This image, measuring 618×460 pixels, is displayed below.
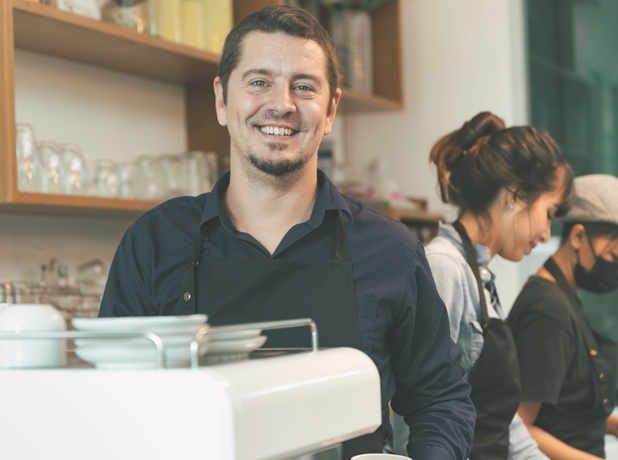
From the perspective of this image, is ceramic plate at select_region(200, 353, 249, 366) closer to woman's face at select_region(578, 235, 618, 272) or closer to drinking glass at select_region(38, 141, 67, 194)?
drinking glass at select_region(38, 141, 67, 194)

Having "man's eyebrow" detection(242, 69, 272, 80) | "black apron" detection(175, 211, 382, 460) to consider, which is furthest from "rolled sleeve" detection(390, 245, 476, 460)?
"man's eyebrow" detection(242, 69, 272, 80)

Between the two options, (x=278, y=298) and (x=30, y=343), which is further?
(x=278, y=298)

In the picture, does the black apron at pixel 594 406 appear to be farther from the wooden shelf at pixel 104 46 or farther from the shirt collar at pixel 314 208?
the wooden shelf at pixel 104 46

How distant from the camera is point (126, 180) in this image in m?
2.14

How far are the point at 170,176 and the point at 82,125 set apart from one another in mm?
346

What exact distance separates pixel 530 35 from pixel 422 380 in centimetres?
242

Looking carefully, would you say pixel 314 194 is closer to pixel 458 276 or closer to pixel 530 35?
pixel 458 276

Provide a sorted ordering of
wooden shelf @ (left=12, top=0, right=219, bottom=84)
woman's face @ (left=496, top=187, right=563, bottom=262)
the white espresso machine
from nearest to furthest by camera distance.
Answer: the white espresso machine
woman's face @ (left=496, top=187, right=563, bottom=262)
wooden shelf @ (left=12, top=0, right=219, bottom=84)

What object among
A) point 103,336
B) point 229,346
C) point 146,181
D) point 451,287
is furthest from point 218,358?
point 146,181

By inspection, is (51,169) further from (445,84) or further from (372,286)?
(445,84)

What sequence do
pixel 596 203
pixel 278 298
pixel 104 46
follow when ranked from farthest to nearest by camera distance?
pixel 104 46, pixel 596 203, pixel 278 298

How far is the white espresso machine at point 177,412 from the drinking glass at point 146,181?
1482mm

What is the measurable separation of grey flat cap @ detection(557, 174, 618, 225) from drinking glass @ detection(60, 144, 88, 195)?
4.60 ft

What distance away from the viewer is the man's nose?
50.1 inches
